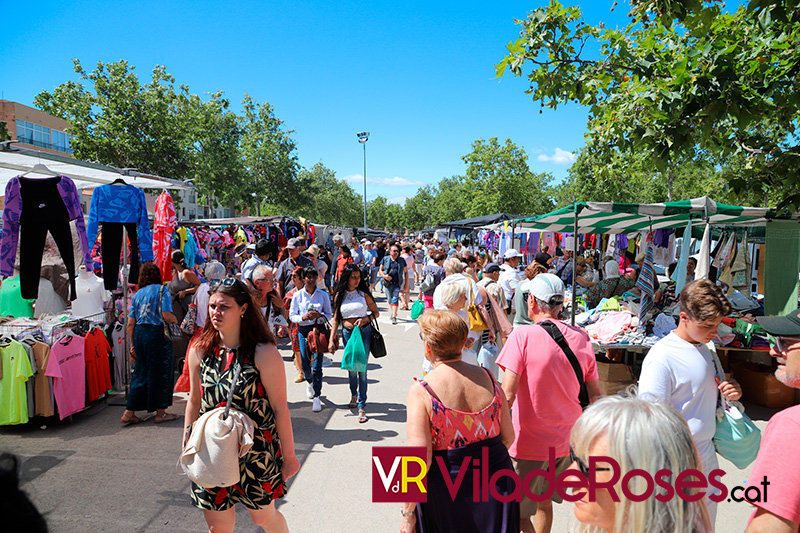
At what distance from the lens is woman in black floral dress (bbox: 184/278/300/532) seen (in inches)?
99.8

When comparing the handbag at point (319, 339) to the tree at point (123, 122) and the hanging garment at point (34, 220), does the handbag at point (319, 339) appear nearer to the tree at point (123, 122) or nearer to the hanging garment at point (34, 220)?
the hanging garment at point (34, 220)

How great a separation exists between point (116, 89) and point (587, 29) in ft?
70.2

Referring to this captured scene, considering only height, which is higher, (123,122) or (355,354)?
(123,122)

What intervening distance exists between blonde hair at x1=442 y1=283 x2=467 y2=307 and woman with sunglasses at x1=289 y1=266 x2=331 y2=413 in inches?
83.4

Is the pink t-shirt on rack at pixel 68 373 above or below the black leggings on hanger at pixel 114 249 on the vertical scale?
below

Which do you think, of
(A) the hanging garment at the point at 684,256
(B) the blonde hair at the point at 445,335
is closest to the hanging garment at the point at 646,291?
(A) the hanging garment at the point at 684,256

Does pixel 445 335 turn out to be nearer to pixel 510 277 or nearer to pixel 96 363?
pixel 96 363

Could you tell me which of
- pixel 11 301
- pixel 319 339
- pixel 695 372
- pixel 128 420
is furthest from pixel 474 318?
pixel 11 301

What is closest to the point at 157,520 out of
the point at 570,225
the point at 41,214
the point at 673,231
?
the point at 41,214

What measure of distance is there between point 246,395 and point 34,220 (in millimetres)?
4120

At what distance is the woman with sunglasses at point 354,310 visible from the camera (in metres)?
5.32

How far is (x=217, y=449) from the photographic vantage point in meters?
2.33

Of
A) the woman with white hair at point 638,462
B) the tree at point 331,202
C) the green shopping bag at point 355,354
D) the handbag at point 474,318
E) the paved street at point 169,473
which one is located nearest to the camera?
the woman with white hair at point 638,462

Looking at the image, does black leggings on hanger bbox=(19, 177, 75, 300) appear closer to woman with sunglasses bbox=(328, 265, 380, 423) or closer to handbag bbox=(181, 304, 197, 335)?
handbag bbox=(181, 304, 197, 335)
